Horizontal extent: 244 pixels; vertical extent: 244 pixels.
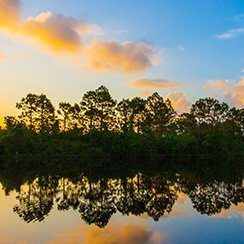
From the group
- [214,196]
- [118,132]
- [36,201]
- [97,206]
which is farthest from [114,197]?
[118,132]

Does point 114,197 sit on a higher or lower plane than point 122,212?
higher

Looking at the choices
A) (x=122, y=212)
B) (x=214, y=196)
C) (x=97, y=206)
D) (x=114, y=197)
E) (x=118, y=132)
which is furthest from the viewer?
(x=118, y=132)

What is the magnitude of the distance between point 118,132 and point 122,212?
4749cm

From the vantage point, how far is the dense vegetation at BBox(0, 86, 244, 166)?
56.1m

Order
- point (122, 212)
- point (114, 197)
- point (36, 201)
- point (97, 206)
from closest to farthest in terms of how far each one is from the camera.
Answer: point (122, 212) < point (97, 206) < point (36, 201) < point (114, 197)

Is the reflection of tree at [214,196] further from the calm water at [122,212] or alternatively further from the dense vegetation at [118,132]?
the dense vegetation at [118,132]

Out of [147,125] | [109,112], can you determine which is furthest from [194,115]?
[109,112]

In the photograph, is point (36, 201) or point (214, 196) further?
point (214, 196)

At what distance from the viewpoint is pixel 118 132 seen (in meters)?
65.8

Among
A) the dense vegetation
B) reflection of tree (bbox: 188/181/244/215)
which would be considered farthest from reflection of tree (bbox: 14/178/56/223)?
the dense vegetation

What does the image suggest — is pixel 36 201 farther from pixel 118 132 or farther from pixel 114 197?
pixel 118 132

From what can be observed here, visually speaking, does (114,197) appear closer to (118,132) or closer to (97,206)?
(97,206)

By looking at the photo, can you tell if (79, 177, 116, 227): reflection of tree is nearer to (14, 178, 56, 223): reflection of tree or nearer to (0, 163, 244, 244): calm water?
(0, 163, 244, 244): calm water

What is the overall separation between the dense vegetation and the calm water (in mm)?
26633
